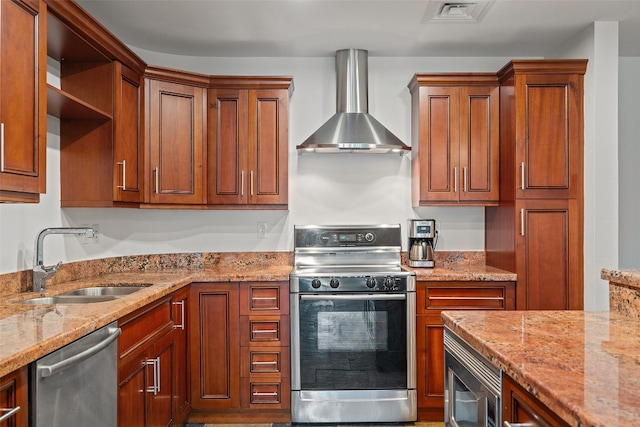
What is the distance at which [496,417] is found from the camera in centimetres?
130

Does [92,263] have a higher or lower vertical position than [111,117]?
lower

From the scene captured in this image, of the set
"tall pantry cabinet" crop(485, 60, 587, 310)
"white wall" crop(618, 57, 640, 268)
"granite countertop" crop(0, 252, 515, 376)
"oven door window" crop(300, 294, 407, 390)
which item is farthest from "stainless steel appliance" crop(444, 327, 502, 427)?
"white wall" crop(618, 57, 640, 268)

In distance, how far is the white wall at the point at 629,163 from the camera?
144 inches

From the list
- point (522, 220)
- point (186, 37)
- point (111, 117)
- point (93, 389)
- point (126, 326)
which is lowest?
point (93, 389)

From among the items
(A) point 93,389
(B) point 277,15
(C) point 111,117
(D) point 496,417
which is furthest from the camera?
(B) point 277,15

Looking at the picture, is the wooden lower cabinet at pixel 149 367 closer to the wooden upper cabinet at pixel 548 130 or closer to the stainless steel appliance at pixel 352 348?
the stainless steel appliance at pixel 352 348

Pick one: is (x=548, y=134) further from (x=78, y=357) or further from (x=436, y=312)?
(x=78, y=357)

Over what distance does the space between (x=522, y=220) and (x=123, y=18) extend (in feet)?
9.47

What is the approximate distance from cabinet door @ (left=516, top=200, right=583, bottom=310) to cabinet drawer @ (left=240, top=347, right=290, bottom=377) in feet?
5.36

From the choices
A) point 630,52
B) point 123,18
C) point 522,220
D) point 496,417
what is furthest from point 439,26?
point 496,417

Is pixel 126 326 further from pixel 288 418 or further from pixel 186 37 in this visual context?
pixel 186 37

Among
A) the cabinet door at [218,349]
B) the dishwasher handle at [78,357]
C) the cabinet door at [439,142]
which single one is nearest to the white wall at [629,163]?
the cabinet door at [439,142]

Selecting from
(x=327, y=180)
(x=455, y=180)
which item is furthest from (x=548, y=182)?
(x=327, y=180)

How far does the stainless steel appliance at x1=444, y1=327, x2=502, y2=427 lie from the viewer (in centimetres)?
132
